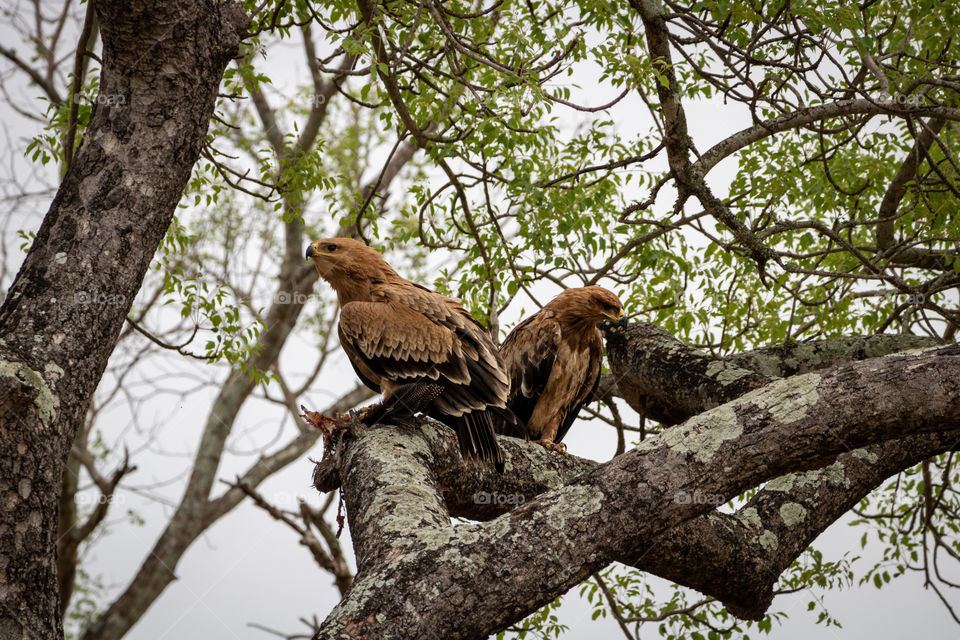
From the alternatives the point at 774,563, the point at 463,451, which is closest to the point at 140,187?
the point at 463,451

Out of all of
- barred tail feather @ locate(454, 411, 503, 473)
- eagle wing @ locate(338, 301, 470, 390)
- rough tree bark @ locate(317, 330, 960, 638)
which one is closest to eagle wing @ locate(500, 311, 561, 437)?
eagle wing @ locate(338, 301, 470, 390)

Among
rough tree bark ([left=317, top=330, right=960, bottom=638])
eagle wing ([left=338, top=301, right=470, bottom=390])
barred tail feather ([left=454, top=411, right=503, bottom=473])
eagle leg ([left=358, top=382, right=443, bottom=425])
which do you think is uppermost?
eagle wing ([left=338, top=301, right=470, bottom=390])

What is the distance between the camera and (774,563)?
157 inches

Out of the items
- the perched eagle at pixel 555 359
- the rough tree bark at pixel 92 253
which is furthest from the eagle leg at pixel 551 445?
the rough tree bark at pixel 92 253

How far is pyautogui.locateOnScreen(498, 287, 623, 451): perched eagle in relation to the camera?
19.2ft

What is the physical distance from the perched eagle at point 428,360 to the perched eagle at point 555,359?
91 cm

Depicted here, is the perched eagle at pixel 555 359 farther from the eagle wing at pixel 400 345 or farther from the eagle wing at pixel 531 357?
the eagle wing at pixel 400 345

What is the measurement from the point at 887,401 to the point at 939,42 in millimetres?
4583

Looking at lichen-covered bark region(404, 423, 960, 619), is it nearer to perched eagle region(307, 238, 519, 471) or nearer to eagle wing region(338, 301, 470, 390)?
perched eagle region(307, 238, 519, 471)

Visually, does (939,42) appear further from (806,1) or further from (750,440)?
(750,440)

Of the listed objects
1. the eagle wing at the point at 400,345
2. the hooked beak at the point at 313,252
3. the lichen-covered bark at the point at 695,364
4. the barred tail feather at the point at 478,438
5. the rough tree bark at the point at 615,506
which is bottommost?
the rough tree bark at the point at 615,506

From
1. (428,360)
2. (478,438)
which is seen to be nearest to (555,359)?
(428,360)

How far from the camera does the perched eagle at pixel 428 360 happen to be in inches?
171

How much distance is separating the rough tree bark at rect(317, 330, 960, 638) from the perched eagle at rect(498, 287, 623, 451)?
2177 millimetres
